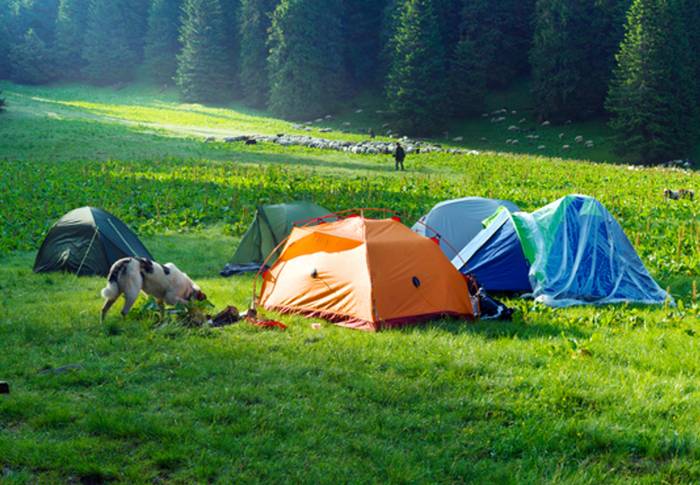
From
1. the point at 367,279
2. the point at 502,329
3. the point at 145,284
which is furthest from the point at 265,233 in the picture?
the point at 502,329

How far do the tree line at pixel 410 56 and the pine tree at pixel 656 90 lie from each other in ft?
0.29

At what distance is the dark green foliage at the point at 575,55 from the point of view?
49812 millimetres

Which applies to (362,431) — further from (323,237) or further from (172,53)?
(172,53)

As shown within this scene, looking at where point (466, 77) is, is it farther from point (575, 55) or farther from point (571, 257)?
point (571, 257)

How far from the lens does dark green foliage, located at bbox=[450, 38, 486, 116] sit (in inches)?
2151

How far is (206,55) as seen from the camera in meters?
71.3

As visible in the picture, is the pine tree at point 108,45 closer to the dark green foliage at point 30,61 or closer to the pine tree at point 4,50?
the dark green foliage at point 30,61

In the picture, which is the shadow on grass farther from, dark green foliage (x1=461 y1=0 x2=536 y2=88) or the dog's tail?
dark green foliage (x1=461 y1=0 x2=536 y2=88)

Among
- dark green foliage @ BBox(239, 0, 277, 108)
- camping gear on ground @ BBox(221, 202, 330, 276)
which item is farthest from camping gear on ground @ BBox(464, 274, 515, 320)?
dark green foliage @ BBox(239, 0, 277, 108)

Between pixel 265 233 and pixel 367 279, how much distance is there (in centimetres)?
544

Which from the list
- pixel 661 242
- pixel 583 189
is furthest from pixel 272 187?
pixel 661 242

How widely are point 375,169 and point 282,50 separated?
35.4m

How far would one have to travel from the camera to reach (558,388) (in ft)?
21.3

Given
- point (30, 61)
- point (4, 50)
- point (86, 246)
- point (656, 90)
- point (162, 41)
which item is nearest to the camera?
point (86, 246)
